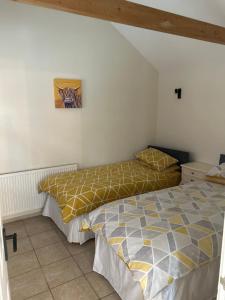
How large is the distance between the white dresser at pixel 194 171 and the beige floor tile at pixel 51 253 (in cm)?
194

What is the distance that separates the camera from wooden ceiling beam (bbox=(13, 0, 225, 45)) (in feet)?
5.04

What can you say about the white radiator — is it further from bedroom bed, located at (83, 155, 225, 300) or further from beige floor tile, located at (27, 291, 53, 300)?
beige floor tile, located at (27, 291, 53, 300)

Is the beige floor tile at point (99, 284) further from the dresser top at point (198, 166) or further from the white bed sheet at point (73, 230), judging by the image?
the dresser top at point (198, 166)

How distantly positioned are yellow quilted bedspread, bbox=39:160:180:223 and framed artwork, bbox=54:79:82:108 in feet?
3.29

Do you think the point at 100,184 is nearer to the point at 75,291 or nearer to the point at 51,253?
the point at 51,253

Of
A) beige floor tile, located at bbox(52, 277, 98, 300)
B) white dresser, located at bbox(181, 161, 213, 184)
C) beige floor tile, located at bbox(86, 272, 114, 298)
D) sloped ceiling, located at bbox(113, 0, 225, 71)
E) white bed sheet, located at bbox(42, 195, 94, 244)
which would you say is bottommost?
beige floor tile, located at bbox(52, 277, 98, 300)

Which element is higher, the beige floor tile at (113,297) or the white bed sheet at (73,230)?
the white bed sheet at (73,230)

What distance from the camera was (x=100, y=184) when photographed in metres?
2.87

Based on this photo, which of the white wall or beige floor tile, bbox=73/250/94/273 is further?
the white wall

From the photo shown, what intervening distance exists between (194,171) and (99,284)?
1.96m

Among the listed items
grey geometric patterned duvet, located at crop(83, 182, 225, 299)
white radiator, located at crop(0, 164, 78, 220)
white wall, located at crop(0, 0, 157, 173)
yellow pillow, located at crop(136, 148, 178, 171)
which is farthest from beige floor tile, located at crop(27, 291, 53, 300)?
yellow pillow, located at crop(136, 148, 178, 171)

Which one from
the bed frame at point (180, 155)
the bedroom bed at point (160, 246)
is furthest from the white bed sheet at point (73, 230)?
the bed frame at point (180, 155)

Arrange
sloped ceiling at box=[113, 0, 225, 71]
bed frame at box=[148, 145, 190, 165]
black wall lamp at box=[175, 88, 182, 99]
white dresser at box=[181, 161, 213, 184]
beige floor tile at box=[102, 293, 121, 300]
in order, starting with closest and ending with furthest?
beige floor tile at box=[102, 293, 121, 300] → sloped ceiling at box=[113, 0, 225, 71] → white dresser at box=[181, 161, 213, 184] → bed frame at box=[148, 145, 190, 165] → black wall lamp at box=[175, 88, 182, 99]

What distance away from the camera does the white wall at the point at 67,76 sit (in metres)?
2.97
